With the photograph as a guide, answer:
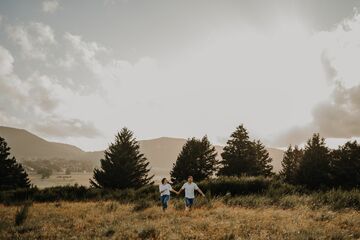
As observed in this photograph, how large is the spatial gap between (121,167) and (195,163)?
9977 millimetres

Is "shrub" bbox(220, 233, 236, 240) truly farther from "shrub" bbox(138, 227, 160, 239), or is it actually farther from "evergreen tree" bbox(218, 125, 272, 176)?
"evergreen tree" bbox(218, 125, 272, 176)

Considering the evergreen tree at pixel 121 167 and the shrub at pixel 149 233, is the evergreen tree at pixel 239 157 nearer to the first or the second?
the evergreen tree at pixel 121 167

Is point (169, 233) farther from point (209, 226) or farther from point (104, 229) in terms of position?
point (104, 229)

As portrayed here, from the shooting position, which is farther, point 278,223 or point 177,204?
point 177,204

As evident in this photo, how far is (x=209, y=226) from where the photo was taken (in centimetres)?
1130

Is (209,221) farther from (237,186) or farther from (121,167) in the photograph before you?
(121,167)

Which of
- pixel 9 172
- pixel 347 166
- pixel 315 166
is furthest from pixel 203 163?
pixel 9 172

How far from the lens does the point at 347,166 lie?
3388 cm

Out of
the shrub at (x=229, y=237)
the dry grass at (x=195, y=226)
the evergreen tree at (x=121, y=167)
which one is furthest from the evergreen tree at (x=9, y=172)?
the shrub at (x=229, y=237)

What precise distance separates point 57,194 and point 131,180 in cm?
1767

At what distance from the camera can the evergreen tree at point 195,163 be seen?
42.5 meters

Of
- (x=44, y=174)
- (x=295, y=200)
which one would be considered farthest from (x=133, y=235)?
(x=44, y=174)

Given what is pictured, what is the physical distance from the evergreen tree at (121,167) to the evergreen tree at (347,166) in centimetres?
2433

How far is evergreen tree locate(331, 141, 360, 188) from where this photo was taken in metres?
33.5
